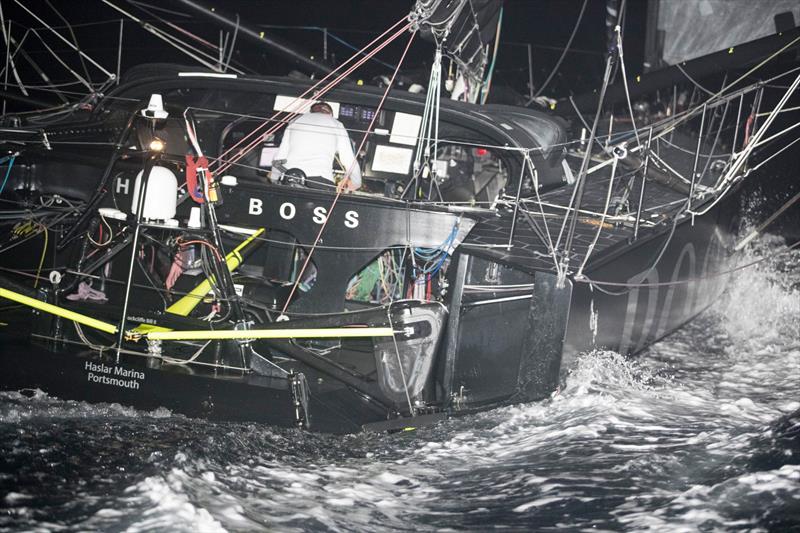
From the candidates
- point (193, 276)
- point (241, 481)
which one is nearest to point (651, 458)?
point (241, 481)

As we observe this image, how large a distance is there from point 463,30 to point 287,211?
2.15m

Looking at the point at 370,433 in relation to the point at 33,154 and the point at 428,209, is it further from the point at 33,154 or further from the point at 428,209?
the point at 33,154

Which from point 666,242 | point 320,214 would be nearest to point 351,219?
point 320,214

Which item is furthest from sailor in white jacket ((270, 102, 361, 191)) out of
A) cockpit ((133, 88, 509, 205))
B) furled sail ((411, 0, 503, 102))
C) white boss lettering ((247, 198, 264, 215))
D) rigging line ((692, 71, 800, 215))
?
rigging line ((692, 71, 800, 215))

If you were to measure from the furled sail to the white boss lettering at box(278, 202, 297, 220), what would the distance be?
3.98 feet

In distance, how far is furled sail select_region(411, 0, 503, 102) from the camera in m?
4.96

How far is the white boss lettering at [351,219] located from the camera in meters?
5.16

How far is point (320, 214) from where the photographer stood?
5211 millimetres

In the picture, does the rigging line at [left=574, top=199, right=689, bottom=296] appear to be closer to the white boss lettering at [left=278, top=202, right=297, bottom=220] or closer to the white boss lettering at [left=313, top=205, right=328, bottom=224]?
the white boss lettering at [left=313, top=205, right=328, bottom=224]

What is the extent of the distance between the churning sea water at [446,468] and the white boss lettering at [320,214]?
126cm

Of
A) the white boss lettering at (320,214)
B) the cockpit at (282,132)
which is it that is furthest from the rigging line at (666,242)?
the white boss lettering at (320,214)

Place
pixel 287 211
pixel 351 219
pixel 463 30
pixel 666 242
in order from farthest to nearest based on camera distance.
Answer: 1. pixel 463 30
2. pixel 666 242
3. pixel 287 211
4. pixel 351 219

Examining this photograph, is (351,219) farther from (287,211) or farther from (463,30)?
(463,30)

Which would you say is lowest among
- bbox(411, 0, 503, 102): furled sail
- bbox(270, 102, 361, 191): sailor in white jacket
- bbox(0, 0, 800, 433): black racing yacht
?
bbox(0, 0, 800, 433): black racing yacht
